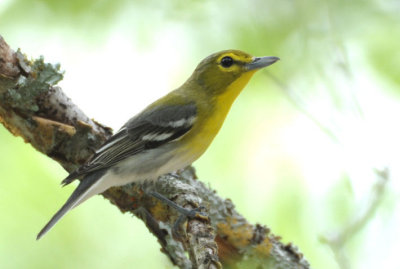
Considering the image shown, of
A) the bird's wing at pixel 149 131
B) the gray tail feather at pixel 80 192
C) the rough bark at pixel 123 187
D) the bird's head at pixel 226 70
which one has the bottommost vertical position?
the gray tail feather at pixel 80 192

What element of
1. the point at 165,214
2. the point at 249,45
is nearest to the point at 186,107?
the point at 249,45

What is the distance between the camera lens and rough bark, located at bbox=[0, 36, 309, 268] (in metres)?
3.38

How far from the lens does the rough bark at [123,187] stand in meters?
3.38

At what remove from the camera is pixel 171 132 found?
4.14m

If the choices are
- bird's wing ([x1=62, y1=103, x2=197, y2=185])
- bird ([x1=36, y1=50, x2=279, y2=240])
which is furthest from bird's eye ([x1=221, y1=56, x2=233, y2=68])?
bird's wing ([x1=62, y1=103, x2=197, y2=185])

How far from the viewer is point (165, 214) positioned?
363 centimetres

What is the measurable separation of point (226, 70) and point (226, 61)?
82mm

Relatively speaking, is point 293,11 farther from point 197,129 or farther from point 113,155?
point 113,155

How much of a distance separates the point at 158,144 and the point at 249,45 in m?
1.25

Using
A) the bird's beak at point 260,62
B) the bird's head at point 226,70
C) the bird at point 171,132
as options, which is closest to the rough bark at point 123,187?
the bird at point 171,132

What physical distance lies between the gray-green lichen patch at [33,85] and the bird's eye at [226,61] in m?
1.58

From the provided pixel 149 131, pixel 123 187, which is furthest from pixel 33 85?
pixel 149 131

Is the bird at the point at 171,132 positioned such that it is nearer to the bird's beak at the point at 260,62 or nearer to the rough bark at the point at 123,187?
the bird's beak at the point at 260,62

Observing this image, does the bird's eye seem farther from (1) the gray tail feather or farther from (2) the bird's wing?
(1) the gray tail feather
